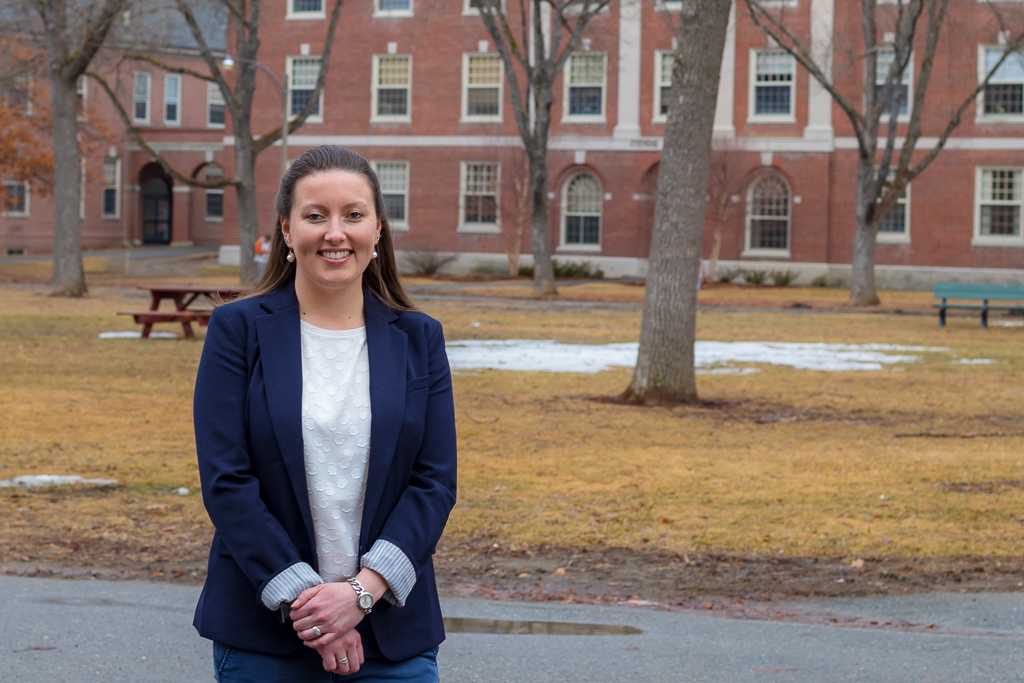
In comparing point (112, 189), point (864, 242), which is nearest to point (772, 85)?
point (864, 242)

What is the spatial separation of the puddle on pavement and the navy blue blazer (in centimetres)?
265

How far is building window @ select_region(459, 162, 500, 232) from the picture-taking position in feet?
148

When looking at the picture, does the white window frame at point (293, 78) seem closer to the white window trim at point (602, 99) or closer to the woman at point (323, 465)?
the white window trim at point (602, 99)

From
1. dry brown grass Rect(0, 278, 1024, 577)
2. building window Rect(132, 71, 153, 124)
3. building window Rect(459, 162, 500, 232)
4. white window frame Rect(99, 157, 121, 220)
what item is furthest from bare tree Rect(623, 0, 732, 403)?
building window Rect(132, 71, 153, 124)

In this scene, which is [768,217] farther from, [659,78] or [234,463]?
[234,463]

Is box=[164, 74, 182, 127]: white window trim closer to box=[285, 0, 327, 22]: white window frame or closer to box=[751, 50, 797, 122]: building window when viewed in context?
box=[285, 0, 327, 22]: white window frame

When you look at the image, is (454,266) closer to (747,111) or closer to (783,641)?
(747,111)

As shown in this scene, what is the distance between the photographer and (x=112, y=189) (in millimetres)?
59062

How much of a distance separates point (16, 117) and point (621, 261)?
71.1ft

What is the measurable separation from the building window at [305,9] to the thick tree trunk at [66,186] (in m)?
17.9

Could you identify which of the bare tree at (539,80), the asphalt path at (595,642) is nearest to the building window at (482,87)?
the bare tree at (539,80)

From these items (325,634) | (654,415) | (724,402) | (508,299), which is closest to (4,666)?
(325,634)

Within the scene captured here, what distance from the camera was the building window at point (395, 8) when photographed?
44.8m

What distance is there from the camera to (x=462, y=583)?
243 inches
